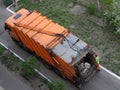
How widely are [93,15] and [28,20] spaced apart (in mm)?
4504

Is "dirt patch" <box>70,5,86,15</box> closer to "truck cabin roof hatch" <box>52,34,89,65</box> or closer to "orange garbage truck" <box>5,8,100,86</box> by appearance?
"orange garbage truck" <box>5,8,100,86</box>

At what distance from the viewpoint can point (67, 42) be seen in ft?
57.2

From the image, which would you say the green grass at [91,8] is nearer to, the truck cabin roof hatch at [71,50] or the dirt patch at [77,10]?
the dirt patch at [77,10]

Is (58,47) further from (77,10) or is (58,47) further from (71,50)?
(77,10)

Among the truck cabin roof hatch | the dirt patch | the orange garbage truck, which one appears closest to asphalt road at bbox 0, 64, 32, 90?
the orange garbage truck

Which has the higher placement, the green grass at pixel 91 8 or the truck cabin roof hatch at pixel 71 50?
the truck cabin roof hatch at pixel 71 50

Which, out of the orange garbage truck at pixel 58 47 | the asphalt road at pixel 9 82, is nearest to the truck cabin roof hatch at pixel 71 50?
the orange garbage truck at pixel 58 47

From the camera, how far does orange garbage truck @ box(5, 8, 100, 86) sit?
1684 centimetres

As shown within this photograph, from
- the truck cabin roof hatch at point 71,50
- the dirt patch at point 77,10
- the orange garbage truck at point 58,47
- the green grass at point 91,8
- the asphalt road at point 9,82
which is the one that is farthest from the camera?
the dirt patch at point 77,10

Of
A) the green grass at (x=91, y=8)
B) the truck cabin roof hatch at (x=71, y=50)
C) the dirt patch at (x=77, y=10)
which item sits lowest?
the dirt patch at (x=77, y=10)

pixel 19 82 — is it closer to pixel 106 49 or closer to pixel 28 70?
pixel 28 70

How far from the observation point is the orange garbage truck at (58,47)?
A: 16.8m

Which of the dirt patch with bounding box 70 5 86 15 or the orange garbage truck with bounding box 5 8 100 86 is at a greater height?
the orange garbage truck with bounding box 5 8 100 86

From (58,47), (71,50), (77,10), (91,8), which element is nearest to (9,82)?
(58,47)
